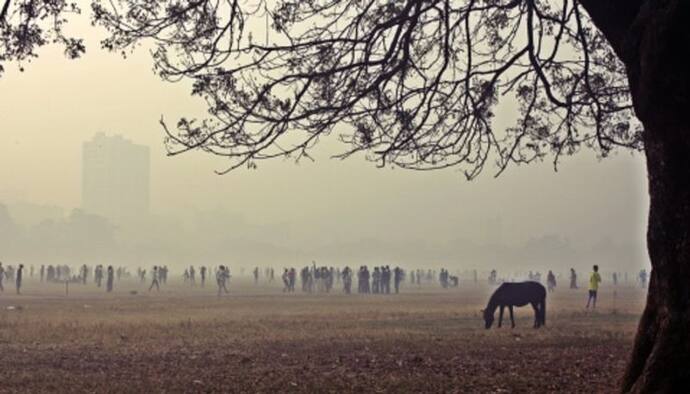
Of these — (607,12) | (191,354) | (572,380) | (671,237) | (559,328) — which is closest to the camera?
(671,237)

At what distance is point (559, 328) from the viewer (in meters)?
24.5

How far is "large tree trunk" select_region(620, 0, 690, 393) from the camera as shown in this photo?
6.71m

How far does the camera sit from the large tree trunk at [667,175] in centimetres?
671

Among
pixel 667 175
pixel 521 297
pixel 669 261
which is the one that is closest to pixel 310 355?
pixel 669 261

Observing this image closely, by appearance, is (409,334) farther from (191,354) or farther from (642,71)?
(642,71)

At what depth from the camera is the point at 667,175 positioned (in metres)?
7.04

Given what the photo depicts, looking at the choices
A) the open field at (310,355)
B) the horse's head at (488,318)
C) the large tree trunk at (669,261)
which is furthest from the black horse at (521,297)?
the large tree trunk at (669,261)

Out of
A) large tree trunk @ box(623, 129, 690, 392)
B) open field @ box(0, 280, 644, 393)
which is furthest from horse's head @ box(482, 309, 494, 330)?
large tree trunk @ box(623, 129, 690, 392)

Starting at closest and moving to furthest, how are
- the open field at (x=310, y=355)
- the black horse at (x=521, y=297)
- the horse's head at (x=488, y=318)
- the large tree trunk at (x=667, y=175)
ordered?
the large tree trunk at (x=667, y=175) → the open field at (x=310, y=355) → the horse's head at (x=488, y=318) → the black horse at (x=521, y=297)

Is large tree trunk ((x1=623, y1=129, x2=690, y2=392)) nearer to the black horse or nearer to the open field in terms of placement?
the open field

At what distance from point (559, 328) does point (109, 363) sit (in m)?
14.6

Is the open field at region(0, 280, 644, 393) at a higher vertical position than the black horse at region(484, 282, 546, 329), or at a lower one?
lower

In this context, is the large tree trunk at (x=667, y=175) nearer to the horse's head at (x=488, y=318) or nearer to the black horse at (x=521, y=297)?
the horse's head at (x=488, y=318)

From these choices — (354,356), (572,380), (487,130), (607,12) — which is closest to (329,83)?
(487,130)
